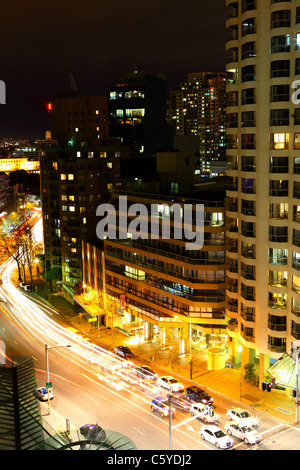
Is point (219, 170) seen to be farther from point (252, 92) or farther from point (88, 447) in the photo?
point (88, 447)

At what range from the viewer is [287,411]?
1994 inches

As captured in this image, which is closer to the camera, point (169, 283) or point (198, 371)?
point (198, 371)

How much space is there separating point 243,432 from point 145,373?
636 inches

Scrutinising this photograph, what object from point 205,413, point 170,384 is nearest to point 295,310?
point 205,413

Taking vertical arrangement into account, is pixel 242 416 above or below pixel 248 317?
below

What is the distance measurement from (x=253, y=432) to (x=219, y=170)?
158 meters

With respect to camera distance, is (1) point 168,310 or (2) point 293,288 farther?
(1) point 168,310

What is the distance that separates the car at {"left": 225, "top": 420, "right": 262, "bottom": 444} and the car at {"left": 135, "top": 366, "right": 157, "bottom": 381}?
42.2 ft

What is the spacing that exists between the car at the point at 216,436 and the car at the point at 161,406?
5.29m

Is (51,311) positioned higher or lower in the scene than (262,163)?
lower

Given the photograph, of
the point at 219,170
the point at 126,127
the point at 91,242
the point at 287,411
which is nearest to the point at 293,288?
the point at 287,411

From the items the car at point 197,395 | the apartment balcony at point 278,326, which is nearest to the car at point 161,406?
the car at point 197,395

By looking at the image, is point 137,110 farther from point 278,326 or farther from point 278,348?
point 278,348

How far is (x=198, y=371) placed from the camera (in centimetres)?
6084
